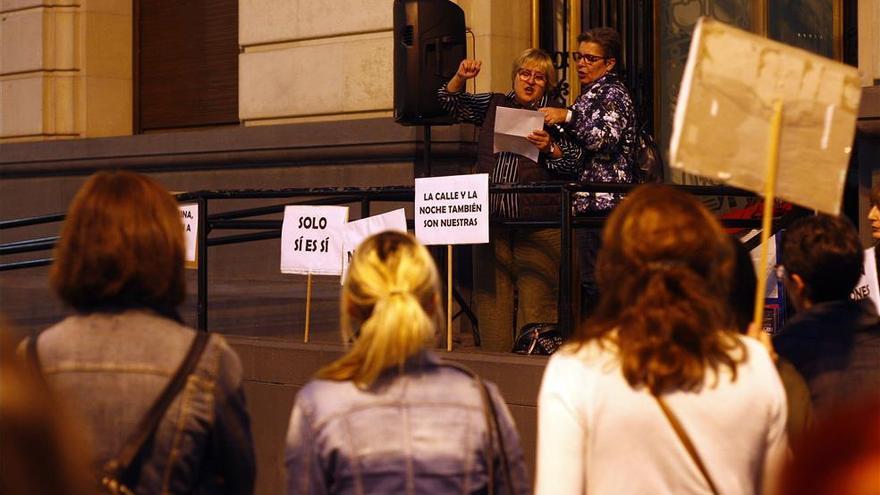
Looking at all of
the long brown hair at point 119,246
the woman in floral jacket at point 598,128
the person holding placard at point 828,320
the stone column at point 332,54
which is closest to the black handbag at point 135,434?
the long brown hair at point 119,246

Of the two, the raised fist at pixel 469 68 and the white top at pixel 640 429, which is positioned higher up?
the raised fist at pixel 469 68

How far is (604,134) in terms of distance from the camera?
7.79 meters

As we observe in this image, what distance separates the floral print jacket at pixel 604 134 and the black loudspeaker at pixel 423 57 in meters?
1.49

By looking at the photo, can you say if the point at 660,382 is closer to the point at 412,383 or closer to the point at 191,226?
the point at 412,383

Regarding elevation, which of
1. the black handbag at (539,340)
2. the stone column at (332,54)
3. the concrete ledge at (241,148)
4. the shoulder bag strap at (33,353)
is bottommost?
the black handbag at (539,340)

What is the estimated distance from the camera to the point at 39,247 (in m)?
9.21

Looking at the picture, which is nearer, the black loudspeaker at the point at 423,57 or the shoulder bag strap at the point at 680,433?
the shoulder bag strap at the point at 680,433

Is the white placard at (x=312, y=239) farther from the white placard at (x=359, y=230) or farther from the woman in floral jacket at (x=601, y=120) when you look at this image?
the woman in floral jacket at (x=601, y=120)

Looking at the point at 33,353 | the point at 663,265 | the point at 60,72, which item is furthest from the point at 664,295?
the point at 60,72

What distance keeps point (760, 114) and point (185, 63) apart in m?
11.9

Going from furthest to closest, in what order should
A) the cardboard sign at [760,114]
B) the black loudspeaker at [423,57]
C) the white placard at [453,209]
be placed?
the black loudspeaker at [423,57] → the white placard at [453,209] → the cardboard sign at [760,114]

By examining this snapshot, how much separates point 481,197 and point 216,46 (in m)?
8.07

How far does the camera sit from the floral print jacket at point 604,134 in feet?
25.6

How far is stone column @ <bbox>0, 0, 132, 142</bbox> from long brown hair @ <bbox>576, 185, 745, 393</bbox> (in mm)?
12760
